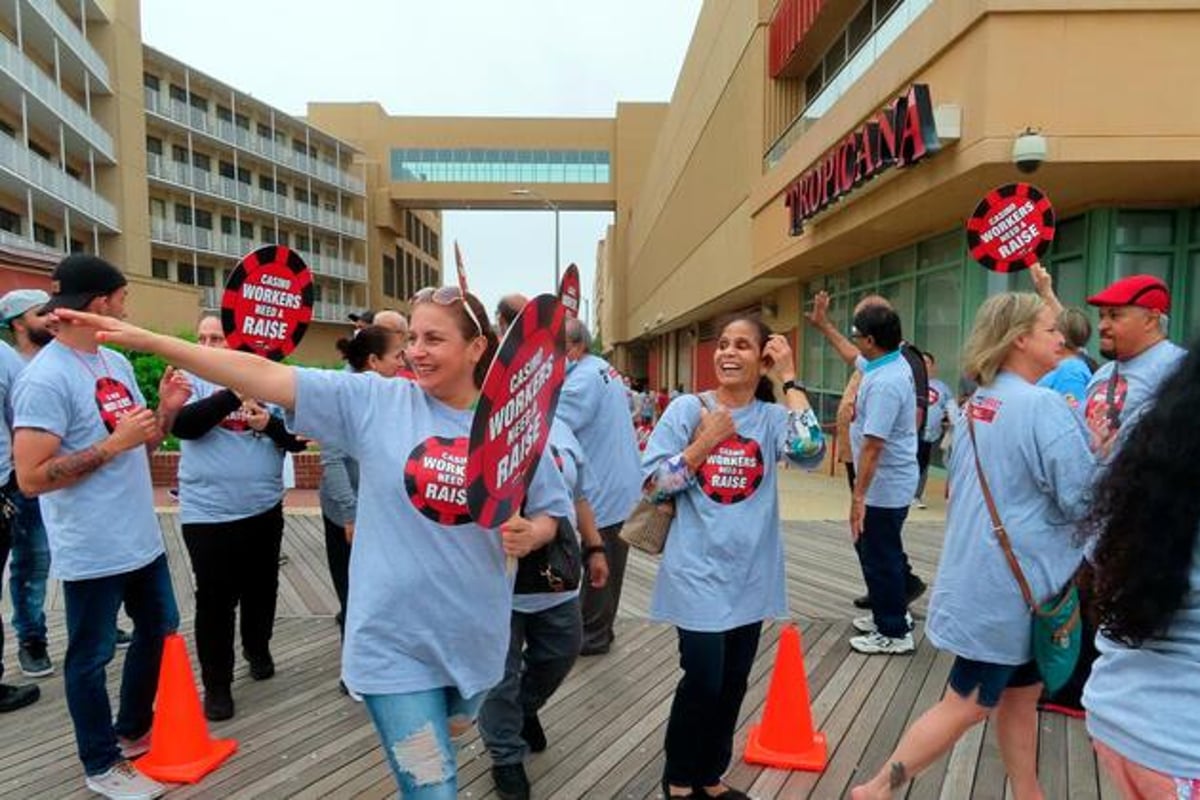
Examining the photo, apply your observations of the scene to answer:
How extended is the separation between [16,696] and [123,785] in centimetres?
133

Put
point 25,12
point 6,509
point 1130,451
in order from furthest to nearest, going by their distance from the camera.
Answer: point 25,12 → point 6,509 → point 1130,451

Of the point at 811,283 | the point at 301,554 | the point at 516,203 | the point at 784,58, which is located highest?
the point at 516,203

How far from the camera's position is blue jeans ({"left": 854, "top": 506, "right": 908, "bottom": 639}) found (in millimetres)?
4293

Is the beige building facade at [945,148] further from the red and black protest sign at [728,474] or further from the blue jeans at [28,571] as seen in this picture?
the blue jeans at [28,571]

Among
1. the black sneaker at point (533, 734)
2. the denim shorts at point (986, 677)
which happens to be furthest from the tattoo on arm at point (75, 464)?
the denim shorts at point (986, 677)

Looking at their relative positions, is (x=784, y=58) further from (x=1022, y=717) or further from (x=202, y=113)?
(x=202, y=113)

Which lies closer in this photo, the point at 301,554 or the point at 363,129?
the point at 301,554

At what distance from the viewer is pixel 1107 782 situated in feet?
9.90

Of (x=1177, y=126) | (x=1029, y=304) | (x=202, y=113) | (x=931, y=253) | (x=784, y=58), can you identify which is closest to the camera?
(x=1029, y=304)

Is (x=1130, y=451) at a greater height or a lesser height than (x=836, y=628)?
greater

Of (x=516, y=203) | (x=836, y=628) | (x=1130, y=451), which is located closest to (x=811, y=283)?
(x=836, y=628)

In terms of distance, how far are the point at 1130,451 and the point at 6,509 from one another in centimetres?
465

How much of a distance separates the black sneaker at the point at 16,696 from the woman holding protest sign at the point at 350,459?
1582 millimetres

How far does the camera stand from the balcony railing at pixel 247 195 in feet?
128
